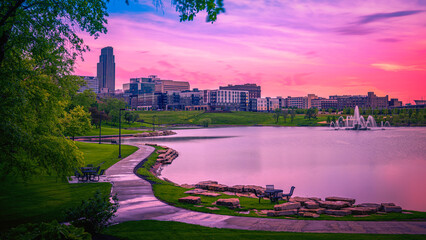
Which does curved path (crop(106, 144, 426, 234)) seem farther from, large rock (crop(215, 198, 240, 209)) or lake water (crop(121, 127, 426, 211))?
lake water (crop(121, 127, 426, 211))

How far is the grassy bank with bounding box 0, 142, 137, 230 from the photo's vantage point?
1579 cm

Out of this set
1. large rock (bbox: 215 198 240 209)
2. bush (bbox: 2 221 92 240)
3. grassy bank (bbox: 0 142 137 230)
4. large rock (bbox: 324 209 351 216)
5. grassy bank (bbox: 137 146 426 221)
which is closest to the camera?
bush (bbox: 2 221 92 240)

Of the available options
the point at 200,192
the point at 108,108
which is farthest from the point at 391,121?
the point at 200,192

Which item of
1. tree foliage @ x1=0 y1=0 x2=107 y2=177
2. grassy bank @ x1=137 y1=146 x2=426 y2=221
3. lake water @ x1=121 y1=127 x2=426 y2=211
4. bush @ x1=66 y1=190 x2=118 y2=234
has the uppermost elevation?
tree foliage @ x1=0 y1=0 x2=107 y2=177

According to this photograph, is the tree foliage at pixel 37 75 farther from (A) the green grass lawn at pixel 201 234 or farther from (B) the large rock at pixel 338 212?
(B) the large rock at pixel 338 212

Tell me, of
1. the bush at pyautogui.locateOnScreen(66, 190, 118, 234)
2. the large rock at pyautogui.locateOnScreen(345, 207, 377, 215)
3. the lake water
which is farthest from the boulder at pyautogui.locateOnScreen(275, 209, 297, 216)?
the lake water

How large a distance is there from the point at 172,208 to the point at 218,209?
249 centimetres

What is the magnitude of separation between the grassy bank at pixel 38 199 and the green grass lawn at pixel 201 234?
14.2 ft

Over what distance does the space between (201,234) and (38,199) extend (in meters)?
11.9

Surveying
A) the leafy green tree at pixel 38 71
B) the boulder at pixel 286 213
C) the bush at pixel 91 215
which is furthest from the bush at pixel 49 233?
the boulder at pixel 286 213

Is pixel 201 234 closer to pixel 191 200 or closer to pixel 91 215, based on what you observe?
pixel 91 215

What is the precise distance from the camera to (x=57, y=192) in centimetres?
2153

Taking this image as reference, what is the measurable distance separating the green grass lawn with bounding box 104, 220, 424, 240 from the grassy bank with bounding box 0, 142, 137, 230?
14.2 feet

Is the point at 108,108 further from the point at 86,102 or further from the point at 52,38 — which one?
the point at 52,38
